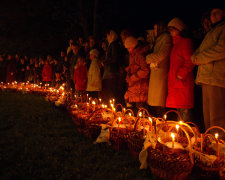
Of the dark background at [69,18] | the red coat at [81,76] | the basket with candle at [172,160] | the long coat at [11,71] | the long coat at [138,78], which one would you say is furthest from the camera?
the long coat at [11,71]

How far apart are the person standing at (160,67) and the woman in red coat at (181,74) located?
0.21 m

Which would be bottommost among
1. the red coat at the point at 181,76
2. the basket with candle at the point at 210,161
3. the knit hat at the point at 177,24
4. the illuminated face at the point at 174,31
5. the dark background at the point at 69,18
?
the basket with candle at the point at 210,161

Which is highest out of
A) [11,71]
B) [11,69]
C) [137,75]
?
[11,69]

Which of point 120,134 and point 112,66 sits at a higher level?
point 112,66

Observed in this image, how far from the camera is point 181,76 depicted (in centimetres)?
371

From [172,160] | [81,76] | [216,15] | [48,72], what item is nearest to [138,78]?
[216,15]

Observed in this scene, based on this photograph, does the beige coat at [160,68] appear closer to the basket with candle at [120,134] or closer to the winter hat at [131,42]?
the winter hat at [131,42]

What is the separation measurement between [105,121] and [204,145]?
6.43ft

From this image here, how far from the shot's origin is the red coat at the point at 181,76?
3.71m

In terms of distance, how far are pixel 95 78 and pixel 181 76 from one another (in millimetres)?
3407

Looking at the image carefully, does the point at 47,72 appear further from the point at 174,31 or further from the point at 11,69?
the point at 174,31

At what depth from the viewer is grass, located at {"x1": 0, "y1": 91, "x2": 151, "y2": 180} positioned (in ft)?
9.03

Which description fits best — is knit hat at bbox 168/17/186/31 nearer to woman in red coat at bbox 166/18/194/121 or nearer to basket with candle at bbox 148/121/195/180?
woman in red coat at bbox 166/18/194/121

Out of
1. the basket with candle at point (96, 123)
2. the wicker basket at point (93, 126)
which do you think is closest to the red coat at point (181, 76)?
the basket with candle at point (96, 123)
